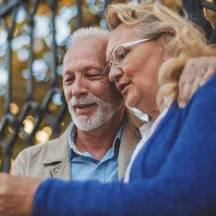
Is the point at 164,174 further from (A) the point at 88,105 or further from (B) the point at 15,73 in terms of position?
(B) the point at 15,73

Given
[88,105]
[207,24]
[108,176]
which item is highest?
[207,24]

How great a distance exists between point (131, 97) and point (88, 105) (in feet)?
1.94

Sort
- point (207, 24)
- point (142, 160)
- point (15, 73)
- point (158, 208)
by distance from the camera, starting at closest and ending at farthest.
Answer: point (158, 208), point (142, 160), point (207, 24), point (15, 73)

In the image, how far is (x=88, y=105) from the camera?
277 cm

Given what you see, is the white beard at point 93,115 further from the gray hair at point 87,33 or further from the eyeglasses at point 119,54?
the eyeglasses at point 119,54

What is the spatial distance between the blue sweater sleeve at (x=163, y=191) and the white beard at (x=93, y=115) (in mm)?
1300

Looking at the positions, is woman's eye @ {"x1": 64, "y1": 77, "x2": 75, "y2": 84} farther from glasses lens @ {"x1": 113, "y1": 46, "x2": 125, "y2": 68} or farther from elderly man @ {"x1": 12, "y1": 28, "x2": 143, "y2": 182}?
glasses lens @ {"x1": 113, "y1": 46, "x2": 125, "y2": 68}

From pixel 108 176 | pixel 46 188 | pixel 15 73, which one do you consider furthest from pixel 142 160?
pixel 15 73

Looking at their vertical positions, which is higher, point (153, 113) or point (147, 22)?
point (147, 22)

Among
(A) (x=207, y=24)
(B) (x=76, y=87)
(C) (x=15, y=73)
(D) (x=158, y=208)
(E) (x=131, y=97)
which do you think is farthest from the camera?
(C) (x=15, y=73)

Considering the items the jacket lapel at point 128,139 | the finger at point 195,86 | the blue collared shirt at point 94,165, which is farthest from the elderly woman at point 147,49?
the blue collared shirt at point 94,165

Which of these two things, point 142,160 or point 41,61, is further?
point 41,61

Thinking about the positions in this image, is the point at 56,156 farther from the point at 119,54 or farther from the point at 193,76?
the point at 193,76

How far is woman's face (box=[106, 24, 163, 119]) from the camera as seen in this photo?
7.05 ft
